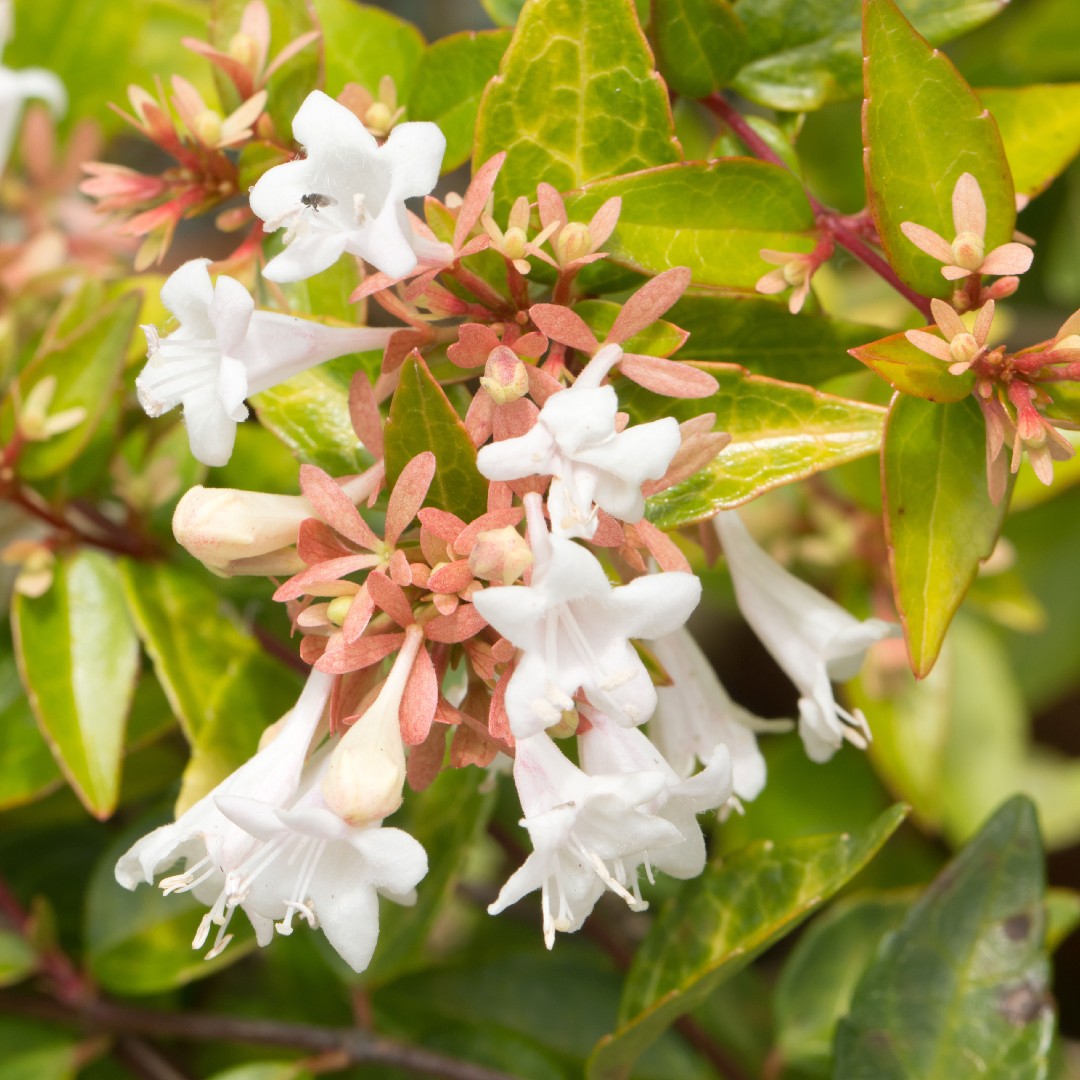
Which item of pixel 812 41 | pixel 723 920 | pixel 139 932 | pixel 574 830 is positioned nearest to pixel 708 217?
pixel 812 41

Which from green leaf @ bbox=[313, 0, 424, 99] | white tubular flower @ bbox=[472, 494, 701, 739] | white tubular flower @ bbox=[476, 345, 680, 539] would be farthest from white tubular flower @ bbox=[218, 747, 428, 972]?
green leaf @ bbox=[313, 0, 424, 99]

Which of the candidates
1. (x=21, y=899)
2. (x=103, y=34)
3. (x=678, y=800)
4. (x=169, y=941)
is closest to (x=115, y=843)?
(x=169, y=941)

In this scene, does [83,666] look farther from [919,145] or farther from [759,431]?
[919,145]

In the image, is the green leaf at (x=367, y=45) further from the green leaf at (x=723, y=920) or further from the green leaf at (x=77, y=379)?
the green leaf at (x=723, y=920)

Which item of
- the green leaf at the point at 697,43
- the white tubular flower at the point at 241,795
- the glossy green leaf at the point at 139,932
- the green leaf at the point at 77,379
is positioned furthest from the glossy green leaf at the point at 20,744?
the green leaf at the point at 697,43

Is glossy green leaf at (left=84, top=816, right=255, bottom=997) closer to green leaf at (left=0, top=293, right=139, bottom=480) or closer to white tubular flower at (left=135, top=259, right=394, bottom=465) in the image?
green leaf at (left=0, top=293, right=139, bottom=480)

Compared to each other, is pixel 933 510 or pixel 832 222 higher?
pixel 832 222

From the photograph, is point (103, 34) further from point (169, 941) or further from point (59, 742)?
point (169, 941)
